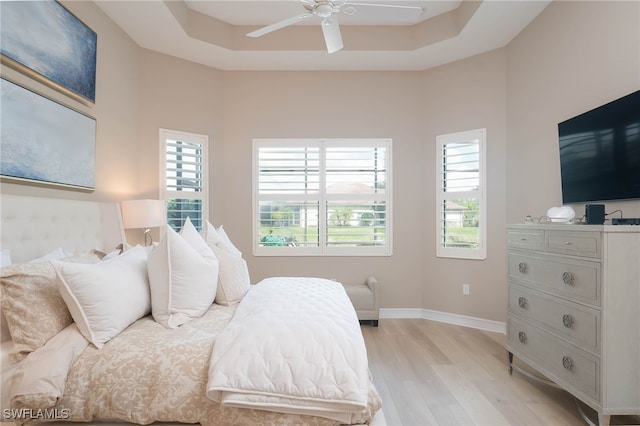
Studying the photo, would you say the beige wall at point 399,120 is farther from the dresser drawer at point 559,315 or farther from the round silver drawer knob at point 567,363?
the round silver drawer knob at point 567,363

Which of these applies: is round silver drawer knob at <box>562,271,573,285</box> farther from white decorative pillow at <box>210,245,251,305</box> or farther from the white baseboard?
white decorative pillow at <box>210,245,251,305</box>

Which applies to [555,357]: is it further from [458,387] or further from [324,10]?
[324,10]

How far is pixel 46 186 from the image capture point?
2.21m

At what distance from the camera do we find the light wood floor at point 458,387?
6.37ft

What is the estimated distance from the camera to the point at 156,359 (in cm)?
128

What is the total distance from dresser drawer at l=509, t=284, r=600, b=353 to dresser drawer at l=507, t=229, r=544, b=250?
0.31 metres

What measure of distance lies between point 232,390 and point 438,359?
2169 mm

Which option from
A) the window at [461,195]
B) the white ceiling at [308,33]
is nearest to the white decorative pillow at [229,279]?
the white ceiling at [308,33]

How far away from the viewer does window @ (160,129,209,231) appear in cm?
362

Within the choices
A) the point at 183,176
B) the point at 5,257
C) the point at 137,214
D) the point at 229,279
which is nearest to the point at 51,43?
the point at 137,214

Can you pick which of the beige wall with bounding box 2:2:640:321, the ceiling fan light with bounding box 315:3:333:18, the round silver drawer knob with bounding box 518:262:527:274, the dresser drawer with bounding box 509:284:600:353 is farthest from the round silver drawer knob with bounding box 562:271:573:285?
the ceiling fan light with bounding box 315:3:333:18

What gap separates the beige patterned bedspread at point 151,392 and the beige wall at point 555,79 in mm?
2525

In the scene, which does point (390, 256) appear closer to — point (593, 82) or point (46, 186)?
point (593, 82)

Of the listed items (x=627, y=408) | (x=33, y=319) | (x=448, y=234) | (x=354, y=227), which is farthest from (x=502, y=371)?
(x=33, y=319)
